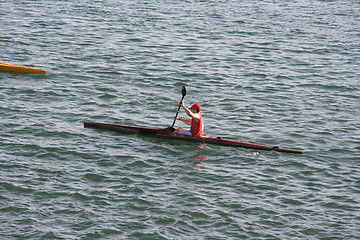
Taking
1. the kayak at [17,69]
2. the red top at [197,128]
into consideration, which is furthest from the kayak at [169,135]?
the kayak at [17,69]

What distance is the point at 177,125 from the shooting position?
16031mm

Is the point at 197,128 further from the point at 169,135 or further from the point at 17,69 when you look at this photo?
the point at 17,69

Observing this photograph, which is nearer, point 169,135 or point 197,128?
point 197,128

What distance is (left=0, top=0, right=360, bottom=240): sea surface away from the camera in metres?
10.7

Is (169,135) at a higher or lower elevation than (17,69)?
lower

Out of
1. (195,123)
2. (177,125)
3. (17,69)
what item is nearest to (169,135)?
(195,123)

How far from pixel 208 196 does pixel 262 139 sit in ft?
13.1

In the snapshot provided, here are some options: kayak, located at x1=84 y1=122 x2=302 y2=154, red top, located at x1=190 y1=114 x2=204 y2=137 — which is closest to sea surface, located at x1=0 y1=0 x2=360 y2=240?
kayak, located at x1=84 y1=122 x2=302 y2=154

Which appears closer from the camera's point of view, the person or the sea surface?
the sea surface

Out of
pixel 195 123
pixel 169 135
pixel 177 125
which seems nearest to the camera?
pixel 195 123

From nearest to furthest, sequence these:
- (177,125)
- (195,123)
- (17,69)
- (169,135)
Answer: (195,123) → (169,135) → (177,125) → (17,69)

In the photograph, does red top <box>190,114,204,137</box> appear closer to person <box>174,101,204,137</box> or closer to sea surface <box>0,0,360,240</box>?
person <box>174,101,204,137</box>

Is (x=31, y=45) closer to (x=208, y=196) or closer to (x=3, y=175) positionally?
(x=3, y=175)

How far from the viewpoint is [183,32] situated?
2858cm
